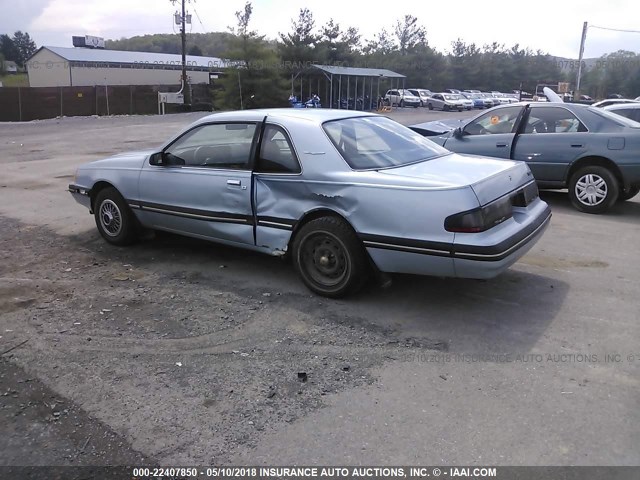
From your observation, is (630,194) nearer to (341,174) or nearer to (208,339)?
(341,174)

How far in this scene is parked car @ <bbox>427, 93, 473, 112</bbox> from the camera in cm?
4769

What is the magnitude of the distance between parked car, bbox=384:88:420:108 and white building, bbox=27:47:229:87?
16381 mm

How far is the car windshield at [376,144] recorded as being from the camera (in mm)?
4695

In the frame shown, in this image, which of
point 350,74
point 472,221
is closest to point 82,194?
point 472,221

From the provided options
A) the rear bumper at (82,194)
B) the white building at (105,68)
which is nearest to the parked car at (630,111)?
the rear bumper at (82,194)

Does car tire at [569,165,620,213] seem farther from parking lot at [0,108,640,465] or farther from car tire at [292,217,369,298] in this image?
car tire at [292,217,369,298]

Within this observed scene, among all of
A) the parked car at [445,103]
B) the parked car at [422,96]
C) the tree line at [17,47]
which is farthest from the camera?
the tree line at [17,47]

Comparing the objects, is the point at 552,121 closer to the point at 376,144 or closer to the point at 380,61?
the point at 376,144

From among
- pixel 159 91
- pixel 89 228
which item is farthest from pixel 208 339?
pixel 159 91

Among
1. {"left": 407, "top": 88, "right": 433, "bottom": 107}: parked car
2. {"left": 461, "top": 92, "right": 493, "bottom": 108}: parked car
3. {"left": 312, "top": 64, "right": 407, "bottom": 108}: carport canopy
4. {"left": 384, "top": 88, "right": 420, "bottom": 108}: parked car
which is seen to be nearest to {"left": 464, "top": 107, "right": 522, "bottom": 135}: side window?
{"left": 312, "top": 64, "right": 407, "bottom": 108}: carport canopy

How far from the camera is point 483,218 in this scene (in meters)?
4.08

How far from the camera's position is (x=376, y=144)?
16.3 ft

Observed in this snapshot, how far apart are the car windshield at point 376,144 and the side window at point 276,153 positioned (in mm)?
381

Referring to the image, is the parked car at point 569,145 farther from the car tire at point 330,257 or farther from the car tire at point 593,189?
the car tire at point 330,257
